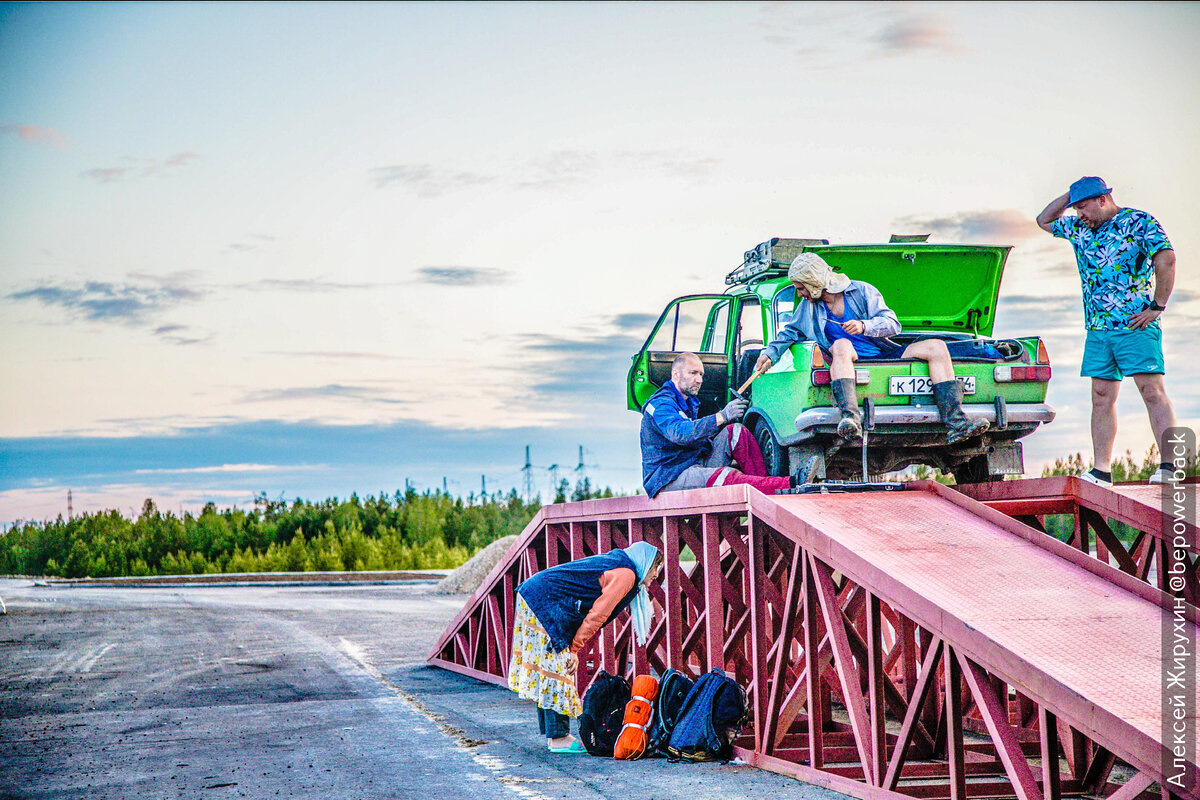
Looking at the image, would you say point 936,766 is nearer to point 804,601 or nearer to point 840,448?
point 804,601

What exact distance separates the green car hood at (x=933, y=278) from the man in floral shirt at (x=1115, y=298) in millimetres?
2185

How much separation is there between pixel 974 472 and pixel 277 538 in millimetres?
29317

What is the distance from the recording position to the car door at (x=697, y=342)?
11172 mm

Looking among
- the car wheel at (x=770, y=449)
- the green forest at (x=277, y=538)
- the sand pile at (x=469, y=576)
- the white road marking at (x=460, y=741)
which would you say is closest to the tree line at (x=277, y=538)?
the green forest at (x=277, y=538)

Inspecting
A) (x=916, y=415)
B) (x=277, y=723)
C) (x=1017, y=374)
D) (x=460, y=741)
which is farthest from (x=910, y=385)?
(x=277, y=723)

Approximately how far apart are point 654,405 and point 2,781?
5.23 meters

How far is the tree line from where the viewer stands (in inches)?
1323

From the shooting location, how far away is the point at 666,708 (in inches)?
319

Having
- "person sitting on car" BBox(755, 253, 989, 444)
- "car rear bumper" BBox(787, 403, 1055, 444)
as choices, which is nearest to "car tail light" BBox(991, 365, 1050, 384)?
"car rear bumper" BBox(787, 403, 1055, 444)

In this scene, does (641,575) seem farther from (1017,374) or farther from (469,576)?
(469,576)

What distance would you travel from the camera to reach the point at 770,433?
9.70 metres

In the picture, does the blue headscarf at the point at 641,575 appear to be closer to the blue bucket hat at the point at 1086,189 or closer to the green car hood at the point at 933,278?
the green car hood at the point at 933,278

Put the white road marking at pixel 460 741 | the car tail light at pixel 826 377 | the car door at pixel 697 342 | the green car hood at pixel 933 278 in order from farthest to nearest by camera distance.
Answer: the car door at pixel 697 342 → the green car hood at pixel 933 278 → the car tail light at pixel 826 377 → the white road marking at pixel 460 741

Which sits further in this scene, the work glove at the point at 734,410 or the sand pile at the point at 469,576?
the sand pile at the point at 469,576
